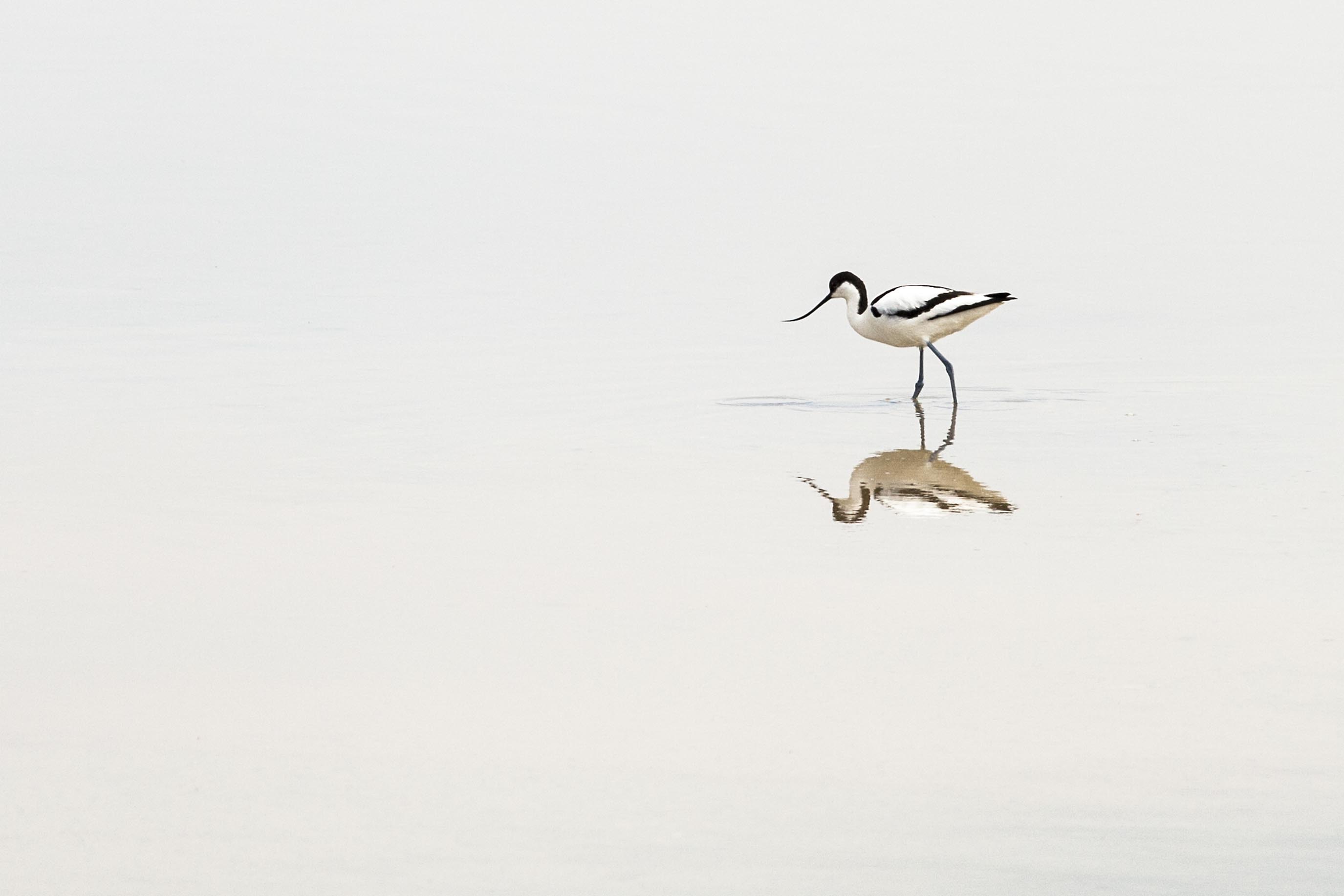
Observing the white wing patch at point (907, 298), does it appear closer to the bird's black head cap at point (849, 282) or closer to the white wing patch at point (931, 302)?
the white wing patch at point (931, 302)

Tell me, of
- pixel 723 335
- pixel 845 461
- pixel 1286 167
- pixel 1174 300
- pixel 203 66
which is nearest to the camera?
pixel 845 461

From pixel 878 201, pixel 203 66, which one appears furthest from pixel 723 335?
pixel 203 66

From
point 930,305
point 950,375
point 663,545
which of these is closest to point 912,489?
point 663,545

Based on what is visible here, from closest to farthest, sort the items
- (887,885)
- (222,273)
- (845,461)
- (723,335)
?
(887,885) < (845,461) < (723,335) < (222,273)

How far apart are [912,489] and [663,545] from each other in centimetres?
201

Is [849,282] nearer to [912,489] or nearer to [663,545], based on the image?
[912,489]

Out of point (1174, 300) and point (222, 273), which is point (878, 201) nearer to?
point (1174, 300)

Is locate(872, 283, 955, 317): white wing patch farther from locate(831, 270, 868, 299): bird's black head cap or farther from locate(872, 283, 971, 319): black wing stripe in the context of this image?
locate(831, 270, 868, 299): bird's black head cap

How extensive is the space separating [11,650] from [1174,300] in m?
12.3

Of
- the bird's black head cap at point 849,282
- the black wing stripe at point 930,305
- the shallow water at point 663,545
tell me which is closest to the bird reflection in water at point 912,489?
the shallow water at point 663,545

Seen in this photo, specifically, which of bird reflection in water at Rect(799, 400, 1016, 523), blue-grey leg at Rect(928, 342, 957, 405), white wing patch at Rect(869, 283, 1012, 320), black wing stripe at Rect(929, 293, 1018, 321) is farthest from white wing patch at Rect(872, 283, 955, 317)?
bird reflection in water at Rect(799, 400, 1016, 523)

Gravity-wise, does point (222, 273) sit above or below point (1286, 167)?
below

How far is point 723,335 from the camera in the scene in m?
16.3

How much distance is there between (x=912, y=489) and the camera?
1075 cm
